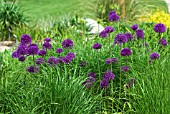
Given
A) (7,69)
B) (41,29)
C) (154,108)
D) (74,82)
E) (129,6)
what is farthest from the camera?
(129,6)

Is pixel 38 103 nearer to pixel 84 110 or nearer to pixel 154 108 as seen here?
pixel 84 110

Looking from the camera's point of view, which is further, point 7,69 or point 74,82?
point 7,69

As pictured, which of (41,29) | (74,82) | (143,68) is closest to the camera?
(74,82)

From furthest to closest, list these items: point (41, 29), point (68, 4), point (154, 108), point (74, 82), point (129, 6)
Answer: point (68, 4), point (129, 6), point (41, 29), point (74, 82), point (154, 108)

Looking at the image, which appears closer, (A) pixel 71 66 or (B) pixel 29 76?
(B) pixel 29 76

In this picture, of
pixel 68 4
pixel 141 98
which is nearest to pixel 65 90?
pixel 141 98

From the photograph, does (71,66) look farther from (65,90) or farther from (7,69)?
(65,90)

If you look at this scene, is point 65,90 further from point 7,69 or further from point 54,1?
point 54,1

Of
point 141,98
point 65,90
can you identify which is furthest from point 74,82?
point 141,98

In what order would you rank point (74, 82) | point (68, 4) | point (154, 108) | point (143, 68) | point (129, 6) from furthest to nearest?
point (68, 4) → point (129, 6) → point (143, 68) → point (74, 82) → point (154, 108)
